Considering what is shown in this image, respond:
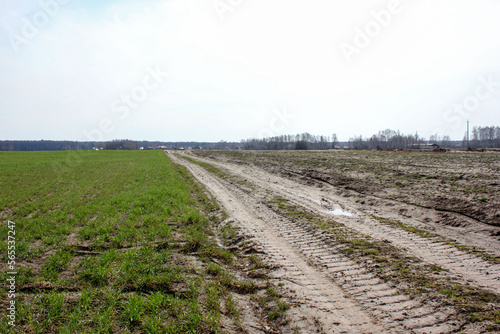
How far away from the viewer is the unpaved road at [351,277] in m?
4.31

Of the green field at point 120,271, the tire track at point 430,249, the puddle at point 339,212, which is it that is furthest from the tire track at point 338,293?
the puddle at point 339,212

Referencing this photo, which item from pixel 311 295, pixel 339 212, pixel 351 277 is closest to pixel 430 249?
pixel 351 277

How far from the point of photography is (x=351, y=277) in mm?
5746

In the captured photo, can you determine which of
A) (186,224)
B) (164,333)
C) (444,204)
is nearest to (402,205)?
(444,204)

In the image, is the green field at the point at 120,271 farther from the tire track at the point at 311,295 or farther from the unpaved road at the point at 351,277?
the unpaved road at the point at 351,277

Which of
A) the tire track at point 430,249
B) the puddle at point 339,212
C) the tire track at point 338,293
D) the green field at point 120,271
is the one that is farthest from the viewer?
the puddle at point 339,212

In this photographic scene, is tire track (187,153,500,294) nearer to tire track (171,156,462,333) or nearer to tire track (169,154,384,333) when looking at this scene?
tire track (171,156,462,333)

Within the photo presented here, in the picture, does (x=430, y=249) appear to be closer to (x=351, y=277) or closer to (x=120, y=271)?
(x=351, y=277)

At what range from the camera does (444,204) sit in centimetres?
1095

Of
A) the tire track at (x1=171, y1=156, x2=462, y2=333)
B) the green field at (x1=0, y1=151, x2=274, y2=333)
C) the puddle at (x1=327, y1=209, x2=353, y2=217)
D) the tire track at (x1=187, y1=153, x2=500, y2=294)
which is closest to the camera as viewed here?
the tire track at (x1=171, y1=156, x2=462, y2=333)

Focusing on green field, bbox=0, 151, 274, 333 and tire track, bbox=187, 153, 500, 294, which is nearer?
green field, bbox=0, 151, 274, 333

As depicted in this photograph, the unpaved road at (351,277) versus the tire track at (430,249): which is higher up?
the tire track at (430,249)

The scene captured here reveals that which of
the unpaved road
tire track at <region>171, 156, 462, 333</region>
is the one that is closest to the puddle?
the unpaved road

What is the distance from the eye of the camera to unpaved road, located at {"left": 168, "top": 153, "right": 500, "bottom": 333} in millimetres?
A: 4309
